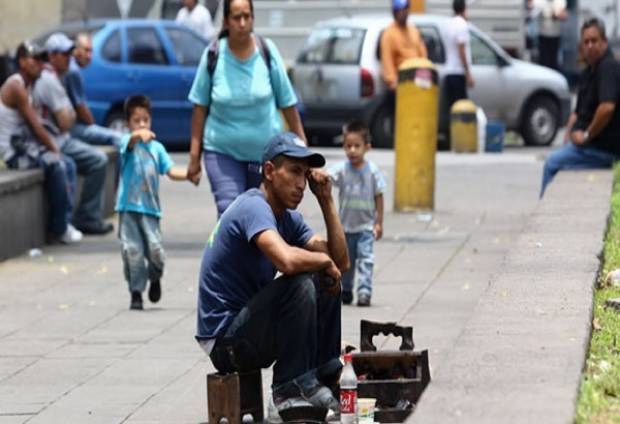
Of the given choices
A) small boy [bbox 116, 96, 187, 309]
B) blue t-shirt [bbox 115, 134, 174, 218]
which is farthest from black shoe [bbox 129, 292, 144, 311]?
blue t-shirt [bbox 115, 134, 174, 218]

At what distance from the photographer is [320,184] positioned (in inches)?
297

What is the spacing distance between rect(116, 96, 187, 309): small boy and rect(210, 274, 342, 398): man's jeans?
375 cm

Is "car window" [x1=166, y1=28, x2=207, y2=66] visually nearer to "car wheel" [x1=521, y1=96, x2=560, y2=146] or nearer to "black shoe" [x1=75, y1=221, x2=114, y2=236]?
"car wheel" [x1=521, y1=96, x2=560, y2=146]

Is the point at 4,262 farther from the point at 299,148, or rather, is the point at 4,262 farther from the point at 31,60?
the point at 299,148

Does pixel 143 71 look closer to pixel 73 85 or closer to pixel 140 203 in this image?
pixel 73 85

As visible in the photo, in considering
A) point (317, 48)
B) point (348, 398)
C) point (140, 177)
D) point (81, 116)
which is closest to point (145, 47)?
point (317, 48)

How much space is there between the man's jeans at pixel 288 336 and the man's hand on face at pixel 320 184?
14.4 inches

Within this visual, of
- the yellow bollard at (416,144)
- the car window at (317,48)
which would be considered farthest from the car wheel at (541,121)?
the yellow bollard at (416,144)

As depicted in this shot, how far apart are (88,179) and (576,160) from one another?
12.5ft

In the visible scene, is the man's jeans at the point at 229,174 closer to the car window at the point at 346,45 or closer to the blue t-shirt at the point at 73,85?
the blue t-shirt at the point at 73,85

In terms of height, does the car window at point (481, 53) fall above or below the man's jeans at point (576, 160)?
below

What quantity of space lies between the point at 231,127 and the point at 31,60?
4.41 metres

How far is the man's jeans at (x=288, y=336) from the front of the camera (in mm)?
7305

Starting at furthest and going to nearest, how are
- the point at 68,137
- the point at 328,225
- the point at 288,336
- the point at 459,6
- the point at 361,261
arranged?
1. the point at 459,6
2. the point at 68,137
3. the point at 361,261
4. the point at 328,225
5. the point at 288,336
